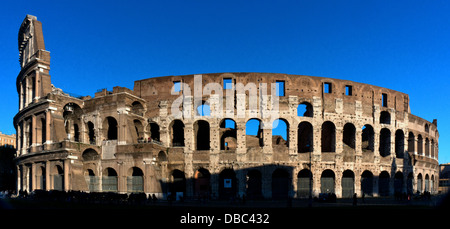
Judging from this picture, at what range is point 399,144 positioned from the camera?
37.4m

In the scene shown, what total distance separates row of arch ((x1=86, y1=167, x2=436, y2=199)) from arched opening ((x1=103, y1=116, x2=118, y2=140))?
3.91 metres

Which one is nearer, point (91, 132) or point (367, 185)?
point (367, 185)

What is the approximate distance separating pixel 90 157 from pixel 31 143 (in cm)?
795

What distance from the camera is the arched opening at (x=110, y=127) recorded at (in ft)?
110

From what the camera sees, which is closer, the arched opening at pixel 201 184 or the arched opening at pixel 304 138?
the arched opening at pixel 201 184

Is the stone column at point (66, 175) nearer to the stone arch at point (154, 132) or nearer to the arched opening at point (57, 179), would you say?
the arched opening at point (57, 179)

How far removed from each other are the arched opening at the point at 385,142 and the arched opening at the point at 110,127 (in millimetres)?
26367

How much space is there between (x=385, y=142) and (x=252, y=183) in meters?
14.9

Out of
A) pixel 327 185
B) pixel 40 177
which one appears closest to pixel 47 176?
pixel 40 177

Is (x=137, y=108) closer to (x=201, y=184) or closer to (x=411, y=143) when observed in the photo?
(x=201, y=184)

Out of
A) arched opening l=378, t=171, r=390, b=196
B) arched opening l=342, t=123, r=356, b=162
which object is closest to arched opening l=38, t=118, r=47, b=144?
arched opening l=342, t=123, r=356, b=162

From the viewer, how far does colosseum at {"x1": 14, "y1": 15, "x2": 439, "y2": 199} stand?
102 ft

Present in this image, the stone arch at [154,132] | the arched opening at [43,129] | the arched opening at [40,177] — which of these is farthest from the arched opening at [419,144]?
the arched opening at [43,129]
